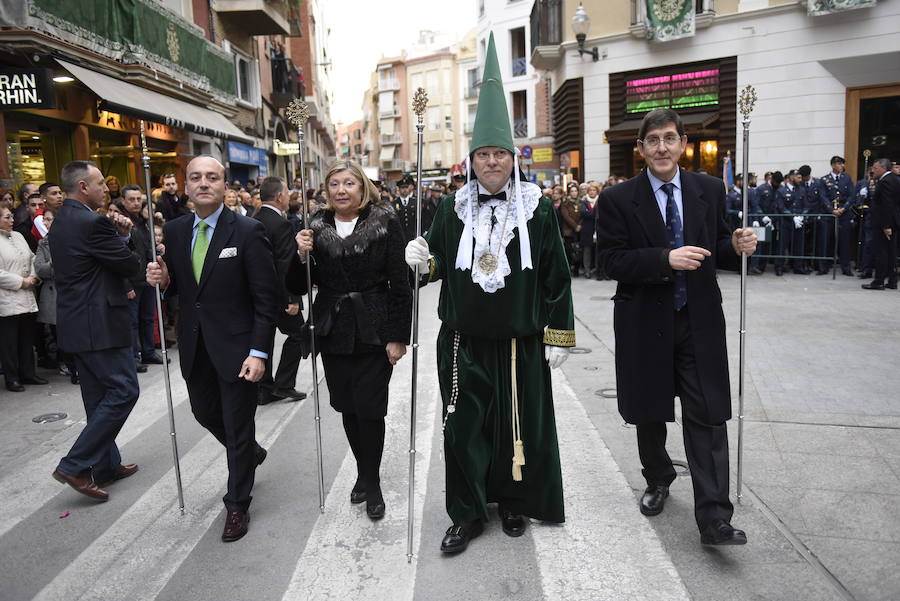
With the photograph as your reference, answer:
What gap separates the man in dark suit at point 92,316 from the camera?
14.7ft

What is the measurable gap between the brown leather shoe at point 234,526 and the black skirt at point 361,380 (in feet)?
2.73

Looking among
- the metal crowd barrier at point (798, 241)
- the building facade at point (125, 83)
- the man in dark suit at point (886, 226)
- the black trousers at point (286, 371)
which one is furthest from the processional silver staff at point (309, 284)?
the metal crowd barrier at point (798, 241)

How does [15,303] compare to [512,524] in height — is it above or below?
above


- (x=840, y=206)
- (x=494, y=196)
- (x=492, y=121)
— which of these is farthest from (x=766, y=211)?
(x=492, y=121)

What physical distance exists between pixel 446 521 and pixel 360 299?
4.48ft

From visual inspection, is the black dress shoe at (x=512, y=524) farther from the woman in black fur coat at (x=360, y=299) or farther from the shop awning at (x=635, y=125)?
the shop awning at (x=635, y=125)

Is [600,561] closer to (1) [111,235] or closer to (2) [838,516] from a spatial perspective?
(2) [838,516]

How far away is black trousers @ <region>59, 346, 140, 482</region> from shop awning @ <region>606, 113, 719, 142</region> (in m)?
15.9

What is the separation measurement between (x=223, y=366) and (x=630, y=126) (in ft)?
55.2

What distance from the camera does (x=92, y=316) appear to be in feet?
14.8

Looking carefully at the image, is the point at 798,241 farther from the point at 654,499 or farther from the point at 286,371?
the point at 654,499

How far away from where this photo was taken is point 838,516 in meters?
3.84

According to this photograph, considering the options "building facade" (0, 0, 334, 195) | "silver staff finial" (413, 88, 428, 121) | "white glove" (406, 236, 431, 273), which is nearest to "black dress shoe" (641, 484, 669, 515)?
"white glove" (406, 236, 431, 273)

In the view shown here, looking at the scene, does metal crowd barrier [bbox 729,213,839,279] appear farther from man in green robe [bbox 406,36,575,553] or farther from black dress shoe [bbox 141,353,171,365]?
man in green robe [bbox 406,36,575,553]
